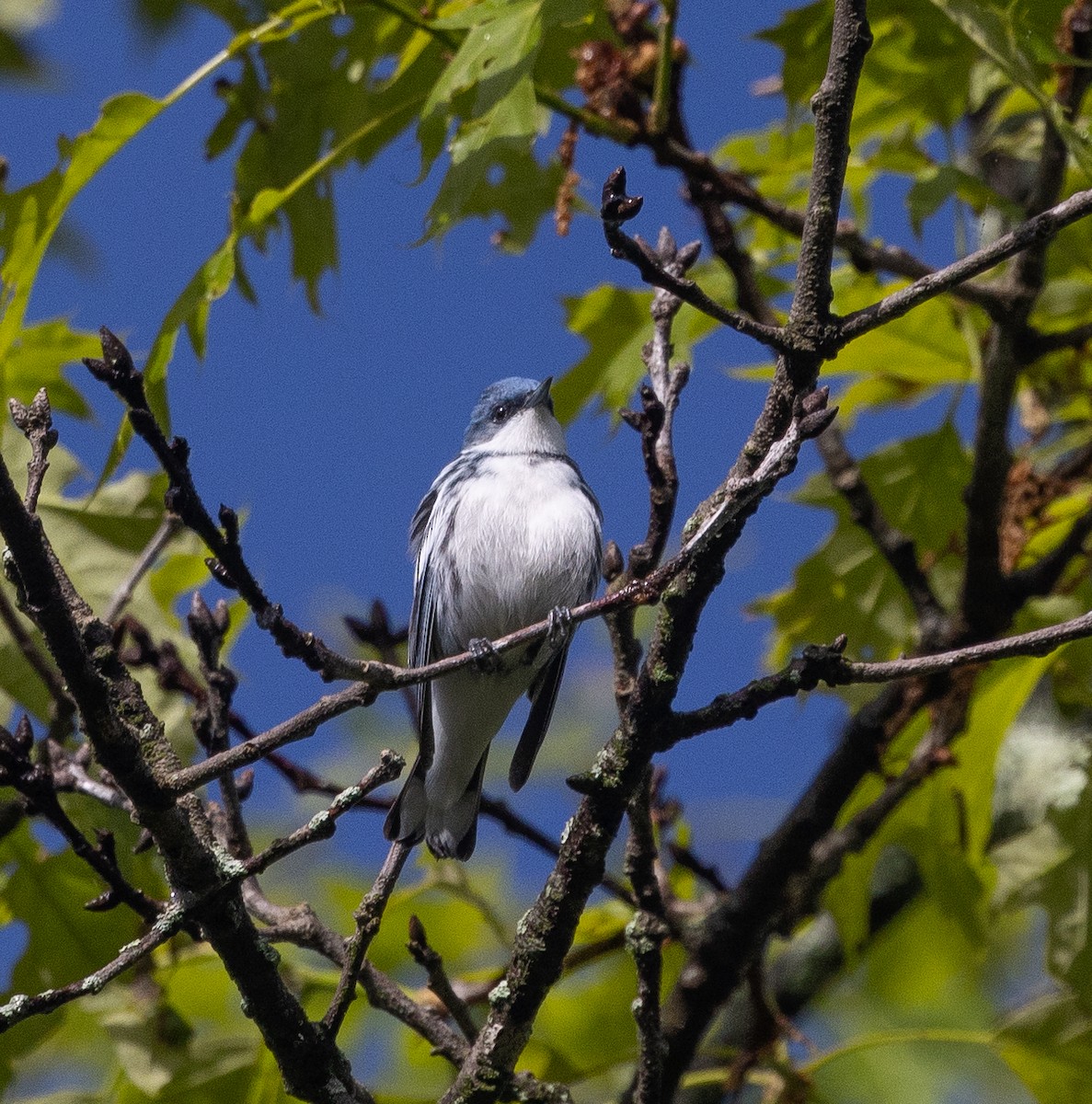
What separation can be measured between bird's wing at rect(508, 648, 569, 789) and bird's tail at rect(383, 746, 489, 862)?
0.44ft

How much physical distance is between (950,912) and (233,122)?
296 centimetres

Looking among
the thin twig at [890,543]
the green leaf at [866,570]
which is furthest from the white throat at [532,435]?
the thin twig at [890,543]

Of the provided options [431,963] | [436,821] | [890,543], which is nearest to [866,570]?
[890,543]

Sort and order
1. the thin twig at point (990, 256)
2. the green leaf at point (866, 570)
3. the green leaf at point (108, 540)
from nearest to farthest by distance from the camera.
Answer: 1. the thin twig at point (990, 256)
2. the green leaf at point (108, 540)
3. the green leaf at point (866, 570)

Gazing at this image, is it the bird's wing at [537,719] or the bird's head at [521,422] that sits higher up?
the bird's head at [521,422]

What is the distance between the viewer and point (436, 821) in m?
3.79

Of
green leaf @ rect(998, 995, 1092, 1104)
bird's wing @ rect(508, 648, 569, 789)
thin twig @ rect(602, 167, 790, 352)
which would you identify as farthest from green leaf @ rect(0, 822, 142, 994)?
green leaf @ rect(998, 995, 1092, 1104)

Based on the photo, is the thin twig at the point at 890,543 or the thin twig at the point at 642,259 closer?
the thin twig at the point at 642,259

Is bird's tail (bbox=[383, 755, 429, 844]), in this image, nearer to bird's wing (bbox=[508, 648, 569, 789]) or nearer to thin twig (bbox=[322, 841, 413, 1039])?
bird's wing (bbox=[508, 648, 569, 789])

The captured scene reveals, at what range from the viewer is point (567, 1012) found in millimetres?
4352

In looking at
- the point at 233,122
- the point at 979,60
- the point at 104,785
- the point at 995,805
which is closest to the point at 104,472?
the point at 104,785

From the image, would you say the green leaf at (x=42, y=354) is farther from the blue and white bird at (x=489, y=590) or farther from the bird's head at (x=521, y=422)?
the bird's head at (x=521, y=422)

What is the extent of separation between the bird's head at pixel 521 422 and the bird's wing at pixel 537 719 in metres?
0.89

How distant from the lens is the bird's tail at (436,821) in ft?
12.3
